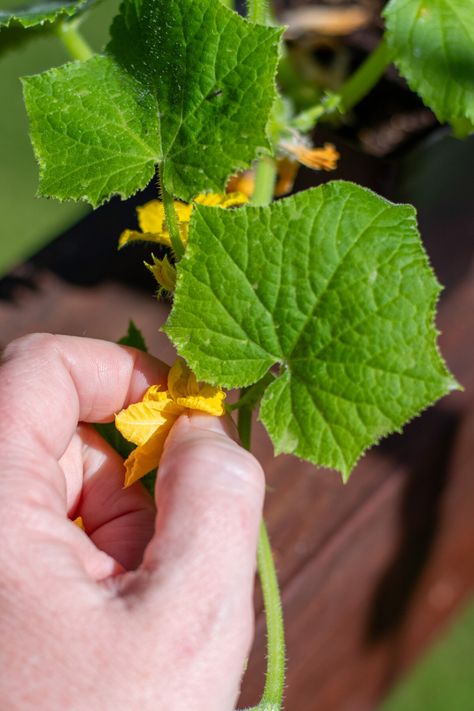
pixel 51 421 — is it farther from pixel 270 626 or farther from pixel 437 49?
pixel 437 49

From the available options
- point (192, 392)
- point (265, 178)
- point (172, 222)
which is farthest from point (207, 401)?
point (265, 178)

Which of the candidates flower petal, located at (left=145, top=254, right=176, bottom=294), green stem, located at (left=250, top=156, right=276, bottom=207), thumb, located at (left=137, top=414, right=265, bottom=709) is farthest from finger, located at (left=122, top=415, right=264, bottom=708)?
green stem, located at (left=250, top=156, right=276, bottom=207)

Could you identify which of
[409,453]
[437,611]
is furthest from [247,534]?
[437,611]

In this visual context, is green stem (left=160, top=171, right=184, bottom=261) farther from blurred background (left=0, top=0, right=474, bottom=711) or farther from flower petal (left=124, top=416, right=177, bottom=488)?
blurred background (left=0, top=0, right=474, bottom=711)

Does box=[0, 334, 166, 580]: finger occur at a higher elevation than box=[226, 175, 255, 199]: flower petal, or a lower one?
higher

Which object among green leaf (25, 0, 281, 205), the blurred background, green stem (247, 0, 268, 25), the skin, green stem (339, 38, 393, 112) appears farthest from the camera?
the blurred background

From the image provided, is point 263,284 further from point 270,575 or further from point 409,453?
point 409,453

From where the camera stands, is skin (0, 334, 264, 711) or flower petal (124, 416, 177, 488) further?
flower petal (124, 416, 177, 488)
